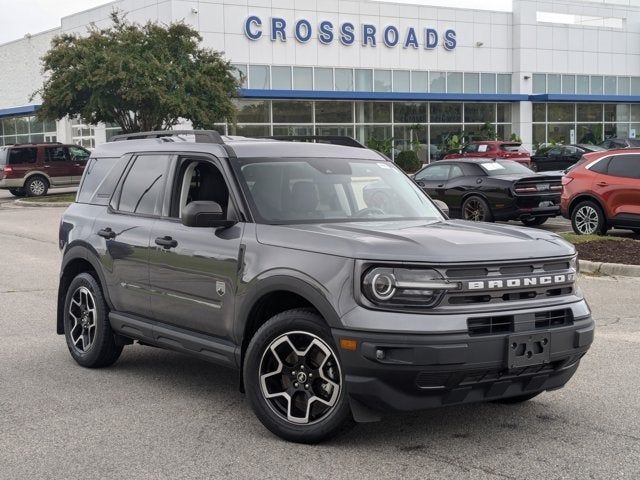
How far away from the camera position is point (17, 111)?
175 ft

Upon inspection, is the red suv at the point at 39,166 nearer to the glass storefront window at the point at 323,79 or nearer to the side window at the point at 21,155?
the side window at the point at 21,155

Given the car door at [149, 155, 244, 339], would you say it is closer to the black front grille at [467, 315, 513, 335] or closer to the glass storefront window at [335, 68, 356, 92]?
the black front grille at [467, 315, 513, 335]

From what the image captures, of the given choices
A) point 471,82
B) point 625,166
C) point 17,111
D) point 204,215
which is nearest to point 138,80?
point 625,166

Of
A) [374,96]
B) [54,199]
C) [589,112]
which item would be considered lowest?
[54,199]

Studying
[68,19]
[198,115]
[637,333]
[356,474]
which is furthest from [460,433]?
[68,19]

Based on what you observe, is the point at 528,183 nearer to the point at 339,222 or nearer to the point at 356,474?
the point at 339,222

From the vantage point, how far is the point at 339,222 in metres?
5.77

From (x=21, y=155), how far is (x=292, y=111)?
→ 1747cm

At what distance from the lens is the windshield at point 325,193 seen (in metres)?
5.80

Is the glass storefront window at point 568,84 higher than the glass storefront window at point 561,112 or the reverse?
higher

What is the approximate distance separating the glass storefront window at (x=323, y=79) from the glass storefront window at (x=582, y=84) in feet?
60.6

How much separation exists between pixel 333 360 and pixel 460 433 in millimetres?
980

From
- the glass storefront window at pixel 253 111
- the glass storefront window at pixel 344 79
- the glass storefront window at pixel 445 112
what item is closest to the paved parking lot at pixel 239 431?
the glass storefront window at pixel 253 111

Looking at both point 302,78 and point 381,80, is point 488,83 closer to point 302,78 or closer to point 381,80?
point 381,80
